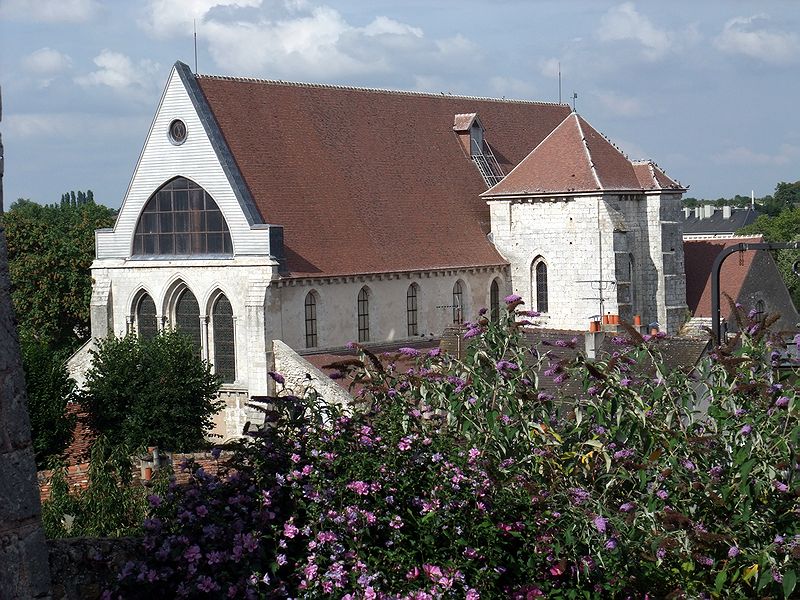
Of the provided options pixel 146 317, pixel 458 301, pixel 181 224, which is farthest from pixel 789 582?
pixel 458 301

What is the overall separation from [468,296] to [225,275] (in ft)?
27.7

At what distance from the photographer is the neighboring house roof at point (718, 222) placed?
384 ft

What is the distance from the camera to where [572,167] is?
44.5 metres

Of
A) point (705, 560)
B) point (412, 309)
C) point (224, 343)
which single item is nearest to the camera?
point (705, 560)

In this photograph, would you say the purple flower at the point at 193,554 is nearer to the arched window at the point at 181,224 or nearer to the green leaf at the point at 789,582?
the green leaf at the point at 789,582

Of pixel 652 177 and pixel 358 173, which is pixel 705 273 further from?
pixel 358 173

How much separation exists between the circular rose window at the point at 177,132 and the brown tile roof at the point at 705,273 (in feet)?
57.7

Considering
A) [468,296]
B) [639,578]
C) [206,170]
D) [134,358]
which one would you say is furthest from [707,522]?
[468,296]

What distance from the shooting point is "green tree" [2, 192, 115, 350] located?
50.2 metres

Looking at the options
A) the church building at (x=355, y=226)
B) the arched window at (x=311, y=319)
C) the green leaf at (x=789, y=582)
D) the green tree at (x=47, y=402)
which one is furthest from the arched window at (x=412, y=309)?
the green leaf at (x=789, y=582)

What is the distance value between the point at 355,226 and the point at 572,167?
7295mm

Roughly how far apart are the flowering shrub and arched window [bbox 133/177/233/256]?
28.3 m

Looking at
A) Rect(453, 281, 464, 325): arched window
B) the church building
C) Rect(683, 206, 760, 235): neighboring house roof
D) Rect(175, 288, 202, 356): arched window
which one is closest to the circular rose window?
the church building

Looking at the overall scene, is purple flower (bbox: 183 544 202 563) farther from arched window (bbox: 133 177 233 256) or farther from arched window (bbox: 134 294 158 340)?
arched window (bbox: 134 294 158 340)
